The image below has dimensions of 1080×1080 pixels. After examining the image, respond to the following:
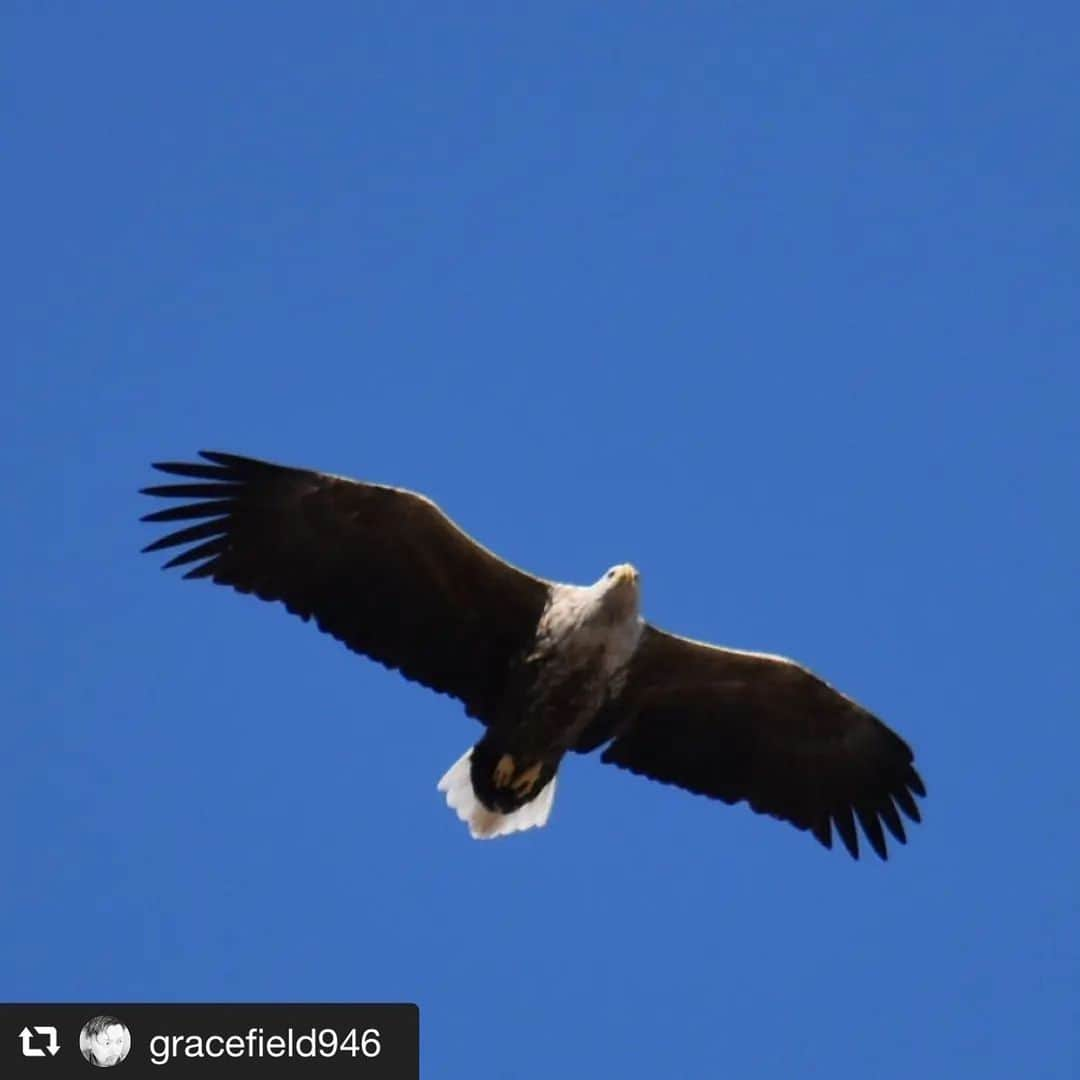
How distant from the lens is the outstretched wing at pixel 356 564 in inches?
679

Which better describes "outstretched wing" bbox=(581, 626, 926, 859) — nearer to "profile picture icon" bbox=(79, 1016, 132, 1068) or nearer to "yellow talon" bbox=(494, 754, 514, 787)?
"yellow talon" bbox=(494, 754, 514, 787)

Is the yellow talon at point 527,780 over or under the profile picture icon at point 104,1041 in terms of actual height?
over

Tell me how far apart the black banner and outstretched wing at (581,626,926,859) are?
2345 mm

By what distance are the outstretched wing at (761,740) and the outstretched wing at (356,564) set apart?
80cm

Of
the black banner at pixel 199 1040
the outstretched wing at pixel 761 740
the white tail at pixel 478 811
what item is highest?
the outstretched wing at pixel 761 740

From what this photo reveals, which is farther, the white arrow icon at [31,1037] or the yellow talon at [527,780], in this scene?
the yellow talon at [527,780]

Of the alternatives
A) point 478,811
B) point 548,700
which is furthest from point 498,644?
point 478,811

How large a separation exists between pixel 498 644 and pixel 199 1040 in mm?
2916

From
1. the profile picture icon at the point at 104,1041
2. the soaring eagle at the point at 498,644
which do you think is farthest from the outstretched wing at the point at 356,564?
the profile picture icon at the point at 104,1041

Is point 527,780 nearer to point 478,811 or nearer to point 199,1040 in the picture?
point 478,811

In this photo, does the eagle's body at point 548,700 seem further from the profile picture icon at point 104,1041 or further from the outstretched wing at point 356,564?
the profile picture icon at point 104,1041

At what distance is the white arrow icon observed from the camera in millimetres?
16094

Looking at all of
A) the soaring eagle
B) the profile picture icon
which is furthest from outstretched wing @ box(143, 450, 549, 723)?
the profile picture icon

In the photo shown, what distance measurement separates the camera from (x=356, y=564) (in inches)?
684
